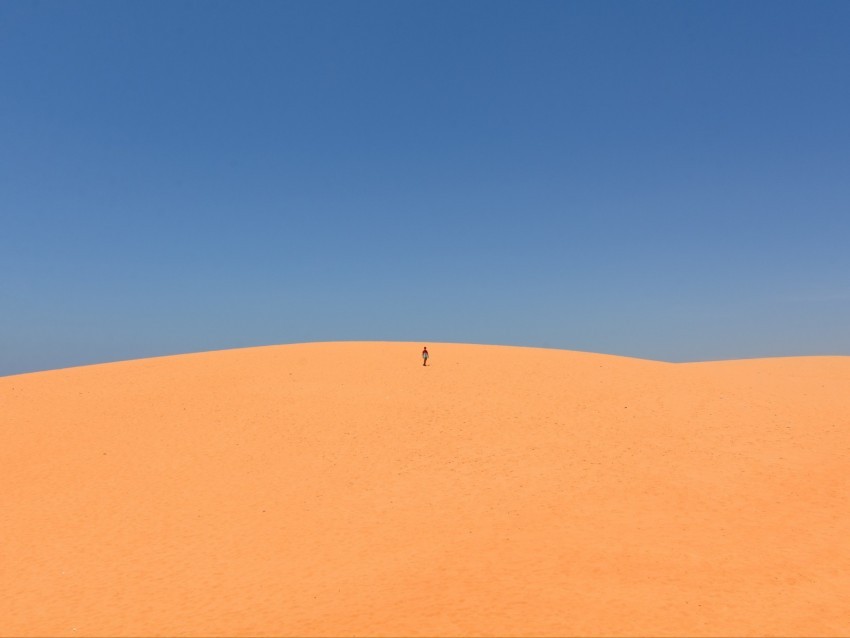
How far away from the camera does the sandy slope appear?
11.1 meters

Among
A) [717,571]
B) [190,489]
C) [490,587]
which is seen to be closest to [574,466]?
[717,571]

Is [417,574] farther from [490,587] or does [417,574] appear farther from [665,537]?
[665,537]

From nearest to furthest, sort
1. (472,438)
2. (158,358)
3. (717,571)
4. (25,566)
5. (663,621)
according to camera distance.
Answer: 1. (663,621)
2. (717,571)
3. (25,566)
4. (472,438)
5. (158,358)

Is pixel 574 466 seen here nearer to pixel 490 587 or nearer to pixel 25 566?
pixel 490 587

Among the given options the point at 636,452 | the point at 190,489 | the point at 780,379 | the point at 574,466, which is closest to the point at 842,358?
the point at 780,379

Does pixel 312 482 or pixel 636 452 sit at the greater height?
pixel 636 452

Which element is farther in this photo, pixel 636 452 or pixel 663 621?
pixel 636 452

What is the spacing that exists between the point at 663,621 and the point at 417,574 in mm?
5381

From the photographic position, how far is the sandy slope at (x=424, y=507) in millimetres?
11125

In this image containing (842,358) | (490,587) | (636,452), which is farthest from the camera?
(842,358)

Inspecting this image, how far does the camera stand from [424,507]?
1645 cm

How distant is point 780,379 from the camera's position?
34125mm

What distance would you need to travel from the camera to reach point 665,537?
46.4 ft

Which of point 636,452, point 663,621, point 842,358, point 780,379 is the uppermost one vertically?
point 842,358
